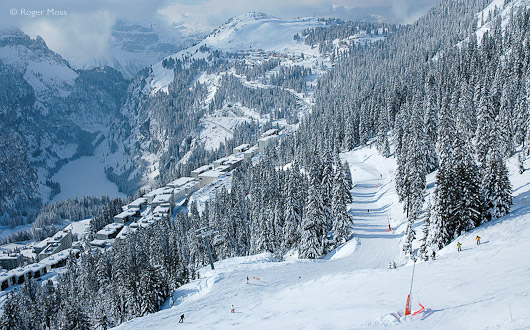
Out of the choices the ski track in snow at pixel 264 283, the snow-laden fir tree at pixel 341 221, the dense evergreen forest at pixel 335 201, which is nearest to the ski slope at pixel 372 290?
the ski track in snow at pixel 264 283

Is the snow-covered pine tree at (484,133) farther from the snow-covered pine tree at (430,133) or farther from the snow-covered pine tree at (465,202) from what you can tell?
the snow-covered pine tree at (465,202)

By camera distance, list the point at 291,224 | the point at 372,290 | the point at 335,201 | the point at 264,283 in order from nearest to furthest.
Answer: the point at 372,290 < the point at 264,283 < the point at 335,201 < the point at 291,224

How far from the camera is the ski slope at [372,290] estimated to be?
62.1 feet

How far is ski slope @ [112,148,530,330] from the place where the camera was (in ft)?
62.1

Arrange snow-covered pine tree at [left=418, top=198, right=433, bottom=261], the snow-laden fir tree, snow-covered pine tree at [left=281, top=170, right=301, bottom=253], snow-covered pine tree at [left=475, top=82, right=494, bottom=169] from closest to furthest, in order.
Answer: snow-covered pine tree at [left=418, top=198, right=433, bottom=261], the snow-laden fir tree, snow-covered pine tree at [left=475, top=82, right=494, bottom=169], snow-covered pine tree at [left=281, top=170, right=301, bottom=253]

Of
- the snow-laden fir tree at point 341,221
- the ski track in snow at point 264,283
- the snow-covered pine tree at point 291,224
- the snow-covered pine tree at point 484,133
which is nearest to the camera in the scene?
the ski track in snow at point 264,283

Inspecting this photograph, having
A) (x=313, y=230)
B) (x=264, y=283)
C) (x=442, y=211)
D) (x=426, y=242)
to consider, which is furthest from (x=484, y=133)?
(x=264, y=283)

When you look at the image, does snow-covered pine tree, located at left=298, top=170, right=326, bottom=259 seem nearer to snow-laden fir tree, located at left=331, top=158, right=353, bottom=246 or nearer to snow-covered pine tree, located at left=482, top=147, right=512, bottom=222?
snow-laden fir tree, located at left=331, top=158, right=353, bottom=246

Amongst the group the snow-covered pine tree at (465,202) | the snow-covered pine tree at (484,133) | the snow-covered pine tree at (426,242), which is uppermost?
the snow-covered pine tree at (484,133)

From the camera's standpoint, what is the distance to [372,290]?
2688 centimetres

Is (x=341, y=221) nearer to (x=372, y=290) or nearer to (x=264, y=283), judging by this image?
(x=264, y=283)

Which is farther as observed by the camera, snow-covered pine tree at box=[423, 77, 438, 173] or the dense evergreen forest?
snow-covered pine tree at box=[423, 77, 438, 173]

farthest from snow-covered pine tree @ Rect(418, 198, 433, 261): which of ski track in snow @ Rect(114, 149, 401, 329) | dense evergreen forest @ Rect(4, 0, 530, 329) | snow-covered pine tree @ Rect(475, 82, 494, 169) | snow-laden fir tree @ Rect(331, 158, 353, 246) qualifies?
snow-covered pine tree @ Rect(475, 82, 494, 169)

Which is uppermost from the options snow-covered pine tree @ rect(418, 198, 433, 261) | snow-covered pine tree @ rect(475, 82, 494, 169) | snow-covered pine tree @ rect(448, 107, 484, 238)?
snow-covered pine tree @ rect(475, 82, 494, 169)
